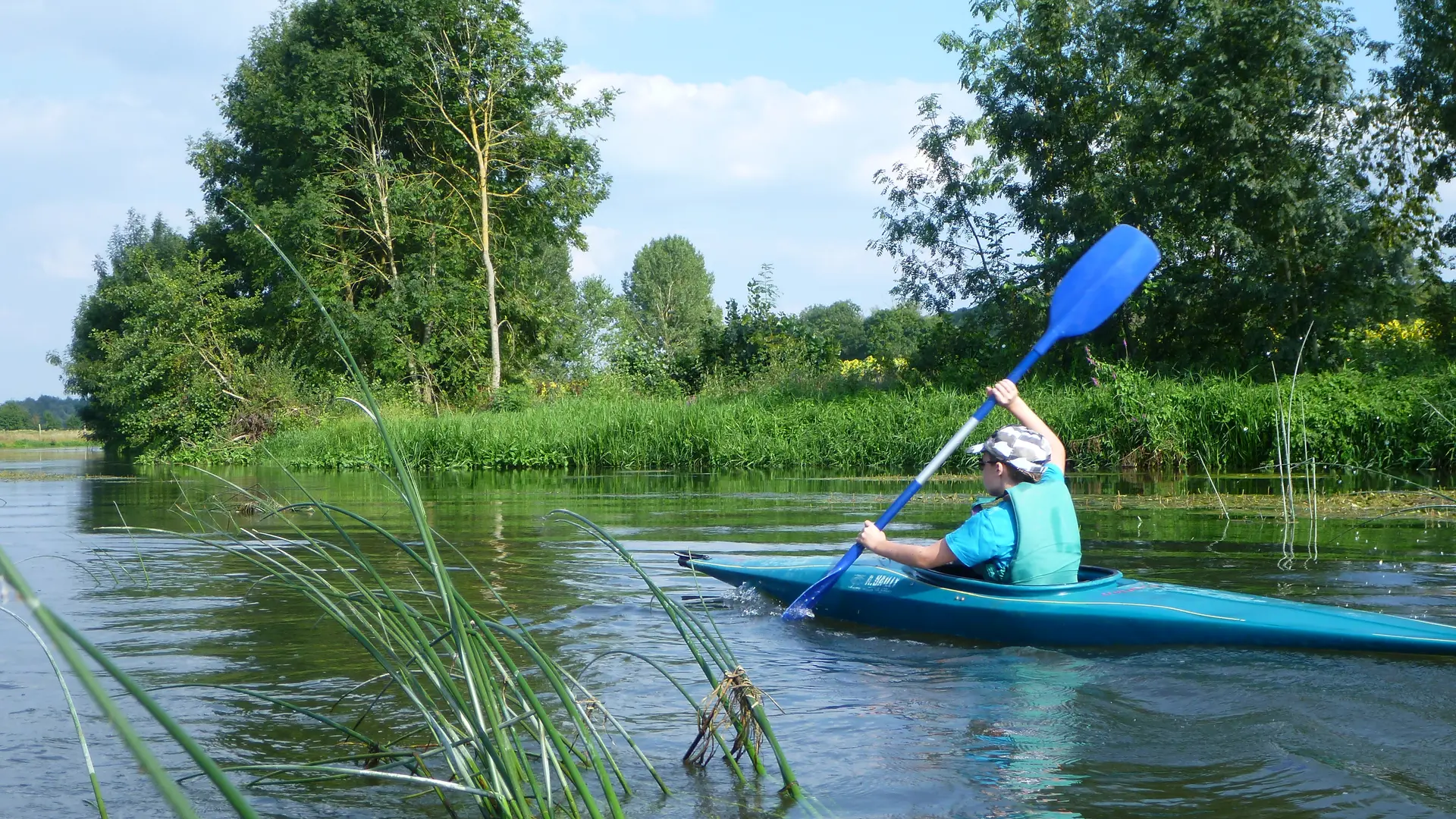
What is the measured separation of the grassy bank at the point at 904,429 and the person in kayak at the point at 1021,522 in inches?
210

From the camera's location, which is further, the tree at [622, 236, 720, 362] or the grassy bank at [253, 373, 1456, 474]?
the tree at [622, 236, 720, 362]

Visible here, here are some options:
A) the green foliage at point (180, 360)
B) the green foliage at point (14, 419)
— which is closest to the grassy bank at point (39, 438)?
the green foliage at point (14, 419)

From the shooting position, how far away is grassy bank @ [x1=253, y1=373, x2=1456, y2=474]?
11.8m

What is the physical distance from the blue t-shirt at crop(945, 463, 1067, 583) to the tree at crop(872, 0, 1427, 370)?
1296cm

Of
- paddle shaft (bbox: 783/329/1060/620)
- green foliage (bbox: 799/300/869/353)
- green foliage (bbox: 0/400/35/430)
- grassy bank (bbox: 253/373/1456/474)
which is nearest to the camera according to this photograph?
paddle shaft (bbox: 783/329/1060/620)

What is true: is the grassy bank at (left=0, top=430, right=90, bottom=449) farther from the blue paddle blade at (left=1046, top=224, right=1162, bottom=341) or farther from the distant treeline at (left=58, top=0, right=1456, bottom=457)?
the blue paddle blade at (left=1046, top=224, right=1162, bottom=341)

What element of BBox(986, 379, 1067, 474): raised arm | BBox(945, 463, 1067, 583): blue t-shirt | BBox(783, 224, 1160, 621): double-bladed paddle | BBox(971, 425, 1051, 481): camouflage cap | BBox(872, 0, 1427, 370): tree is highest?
BBox(872, 0, 1427, 370): tree

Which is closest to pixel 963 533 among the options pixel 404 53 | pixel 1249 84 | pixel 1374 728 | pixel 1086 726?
pixel 1086 726

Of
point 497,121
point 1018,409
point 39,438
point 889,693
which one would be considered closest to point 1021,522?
point 1018,409

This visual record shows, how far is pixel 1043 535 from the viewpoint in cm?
444

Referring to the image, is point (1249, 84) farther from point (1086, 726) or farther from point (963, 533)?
point (1086, 726)

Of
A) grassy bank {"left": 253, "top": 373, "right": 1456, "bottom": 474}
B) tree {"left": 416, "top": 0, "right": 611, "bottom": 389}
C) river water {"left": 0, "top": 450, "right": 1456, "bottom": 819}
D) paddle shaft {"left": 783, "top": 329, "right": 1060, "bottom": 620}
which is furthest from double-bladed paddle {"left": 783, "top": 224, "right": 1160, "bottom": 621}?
tree {"left": 416, "top": 0, "right": 611, "bottom": 389}

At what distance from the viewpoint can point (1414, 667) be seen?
381 centimetres

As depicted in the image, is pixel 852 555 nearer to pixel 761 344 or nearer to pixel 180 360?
pixel 761 344
